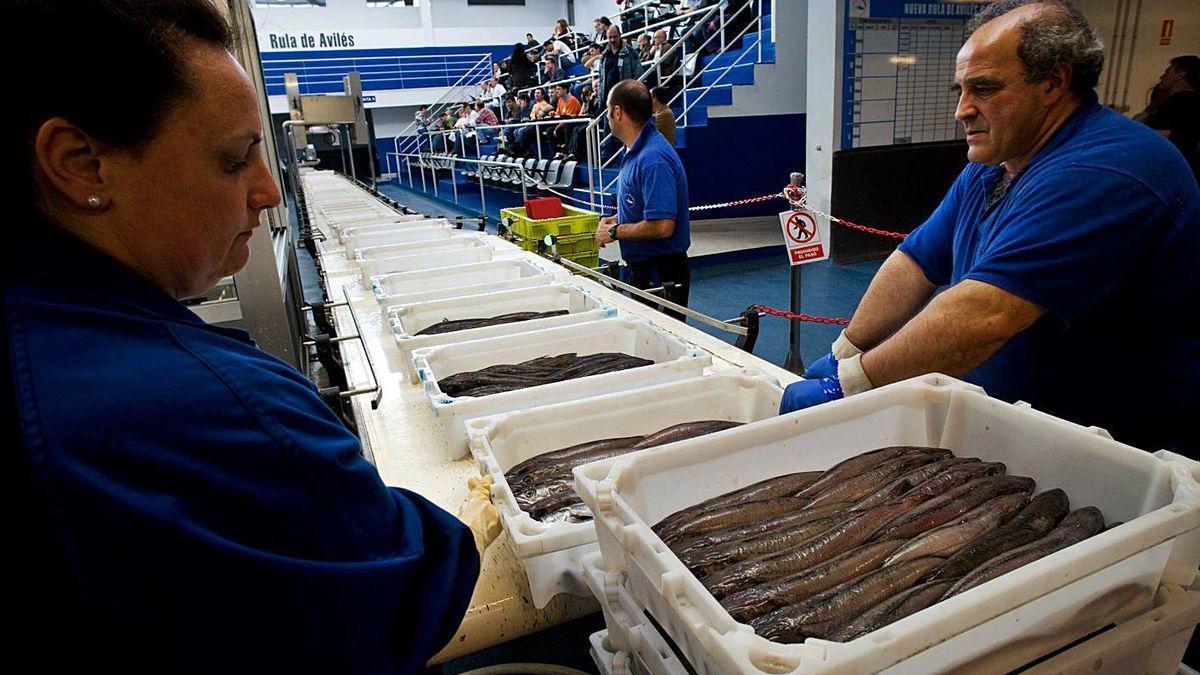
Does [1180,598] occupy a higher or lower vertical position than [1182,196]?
lower

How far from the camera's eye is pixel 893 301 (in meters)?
2.34

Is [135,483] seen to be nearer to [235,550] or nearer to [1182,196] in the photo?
[235,550]

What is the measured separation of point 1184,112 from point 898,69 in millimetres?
2874

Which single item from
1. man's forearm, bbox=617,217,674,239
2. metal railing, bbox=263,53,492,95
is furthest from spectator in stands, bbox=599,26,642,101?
metal railing, bbox=263,53,492,95

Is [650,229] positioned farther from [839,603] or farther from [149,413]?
[149,413]

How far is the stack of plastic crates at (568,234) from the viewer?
479 centimetres

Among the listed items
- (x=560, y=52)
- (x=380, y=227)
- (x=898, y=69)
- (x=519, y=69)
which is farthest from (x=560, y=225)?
(x=560, y=52)

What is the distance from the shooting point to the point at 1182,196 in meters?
1.55

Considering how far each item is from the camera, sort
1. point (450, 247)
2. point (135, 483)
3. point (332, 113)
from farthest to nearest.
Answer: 1. point (332, 113)
2. point (450, 247)
3. point (135, 483)

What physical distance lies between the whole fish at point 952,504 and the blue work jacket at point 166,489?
88 cm

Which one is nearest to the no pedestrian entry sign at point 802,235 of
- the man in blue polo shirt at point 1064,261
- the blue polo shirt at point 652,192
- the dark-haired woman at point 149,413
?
the blue polo shirt at point 652,192

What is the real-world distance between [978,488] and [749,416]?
2.23ft

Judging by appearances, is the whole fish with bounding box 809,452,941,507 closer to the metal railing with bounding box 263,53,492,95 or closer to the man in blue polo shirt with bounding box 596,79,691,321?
the man in blue polo shirt with bounding box 596,79,691,321

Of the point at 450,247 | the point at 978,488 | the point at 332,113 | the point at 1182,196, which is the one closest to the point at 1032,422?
the point at 978,488
